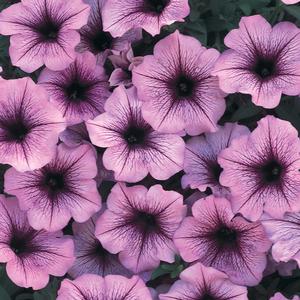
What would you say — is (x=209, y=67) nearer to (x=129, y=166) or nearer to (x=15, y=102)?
(x=129, y=166)

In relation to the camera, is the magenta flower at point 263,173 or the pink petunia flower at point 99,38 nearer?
the magenta flower at point 263,173

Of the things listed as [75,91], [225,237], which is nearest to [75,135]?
[75,91]

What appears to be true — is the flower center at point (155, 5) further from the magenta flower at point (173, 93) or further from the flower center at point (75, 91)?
the flower center at point (75, 91)

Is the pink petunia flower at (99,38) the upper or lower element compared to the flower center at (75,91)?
upper

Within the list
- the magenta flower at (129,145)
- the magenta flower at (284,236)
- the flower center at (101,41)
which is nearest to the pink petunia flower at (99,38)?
the flower center at (101,41)

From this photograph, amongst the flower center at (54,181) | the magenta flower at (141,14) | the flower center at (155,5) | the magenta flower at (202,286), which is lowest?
the magenta flower at (202,286)

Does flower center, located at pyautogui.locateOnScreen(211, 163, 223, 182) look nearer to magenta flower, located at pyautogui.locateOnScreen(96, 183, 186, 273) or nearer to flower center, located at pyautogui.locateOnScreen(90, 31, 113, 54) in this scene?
magenta flower, located at pyautogui.locateOnScreen(96, 183, 186, 273)
